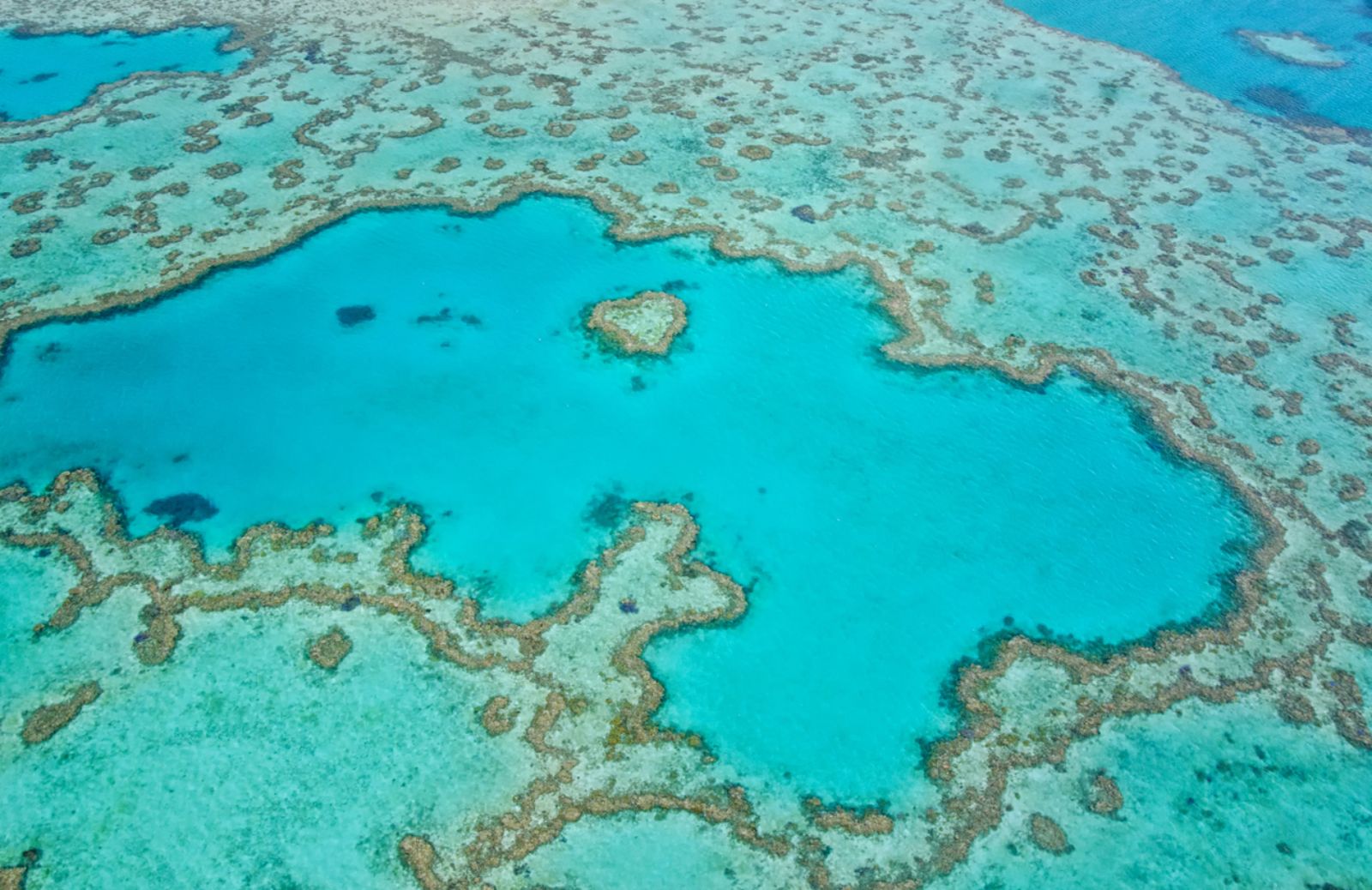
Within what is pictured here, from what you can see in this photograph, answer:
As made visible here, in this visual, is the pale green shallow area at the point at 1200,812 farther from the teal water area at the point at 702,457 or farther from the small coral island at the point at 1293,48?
the small coral island at the point at 1293,48

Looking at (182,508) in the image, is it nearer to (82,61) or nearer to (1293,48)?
(82,61)

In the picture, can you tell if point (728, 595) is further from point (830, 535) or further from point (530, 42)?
point (530, 42)

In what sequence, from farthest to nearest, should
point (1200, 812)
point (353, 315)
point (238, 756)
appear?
point (353, 315) → point (238, 756) → point (1200, 812)

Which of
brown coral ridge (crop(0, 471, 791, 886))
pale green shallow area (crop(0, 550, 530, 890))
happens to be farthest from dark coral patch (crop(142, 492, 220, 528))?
pale green shallow area (crop(0, 550, 530, 890))

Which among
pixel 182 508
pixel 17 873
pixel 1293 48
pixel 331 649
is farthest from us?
pixel 1293 48

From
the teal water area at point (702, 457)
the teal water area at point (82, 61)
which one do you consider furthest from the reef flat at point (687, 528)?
the teal water area at point (82, 61)

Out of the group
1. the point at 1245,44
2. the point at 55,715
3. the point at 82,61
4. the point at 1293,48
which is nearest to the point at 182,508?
the point at 55,715
